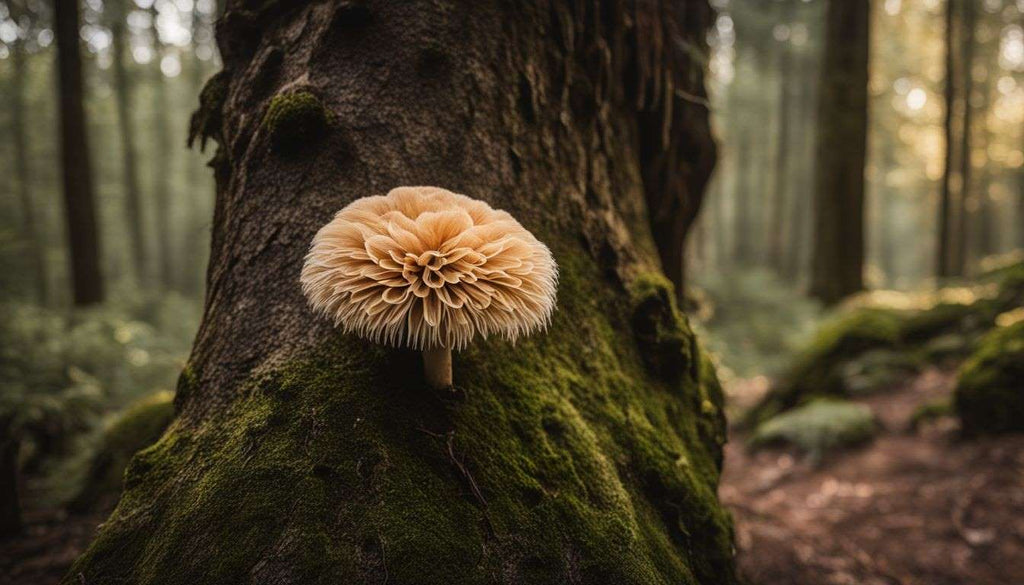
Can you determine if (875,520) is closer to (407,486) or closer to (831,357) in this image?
(831,357)

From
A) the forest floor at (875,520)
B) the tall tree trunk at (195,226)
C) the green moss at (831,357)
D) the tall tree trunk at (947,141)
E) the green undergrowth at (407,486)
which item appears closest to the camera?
the green undergrowth at (407,486)

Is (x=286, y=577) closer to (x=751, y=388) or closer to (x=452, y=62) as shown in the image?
(x=452, y=62)

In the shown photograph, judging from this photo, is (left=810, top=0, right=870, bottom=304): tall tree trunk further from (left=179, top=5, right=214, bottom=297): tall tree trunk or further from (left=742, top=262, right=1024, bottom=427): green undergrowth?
(left=179, top=5, right=214, bottom=297): tall tree trunk

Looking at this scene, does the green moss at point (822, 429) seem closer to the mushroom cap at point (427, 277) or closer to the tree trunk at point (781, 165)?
the mushroom cap at point (427, 277)

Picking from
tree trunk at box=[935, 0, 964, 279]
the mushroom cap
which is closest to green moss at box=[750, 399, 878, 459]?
the mushroom cap

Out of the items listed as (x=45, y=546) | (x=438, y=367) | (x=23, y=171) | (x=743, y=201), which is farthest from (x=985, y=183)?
(x=23, y=171)

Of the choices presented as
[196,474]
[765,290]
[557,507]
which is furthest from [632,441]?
[765,290]

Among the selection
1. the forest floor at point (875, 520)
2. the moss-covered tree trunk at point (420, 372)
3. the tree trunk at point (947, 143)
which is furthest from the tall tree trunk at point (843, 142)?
the moss-covered tree trunk at point (420, 372)
